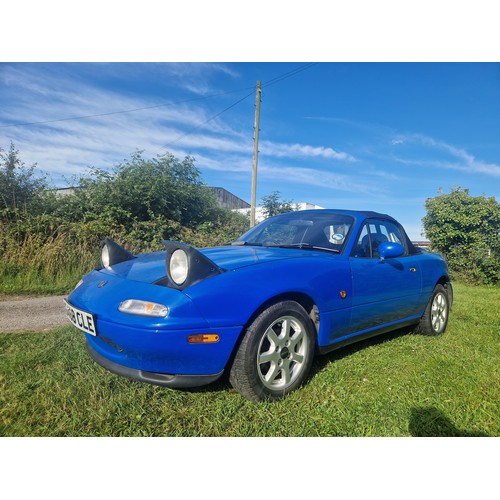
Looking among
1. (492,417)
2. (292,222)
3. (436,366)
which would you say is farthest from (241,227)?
(492,417)

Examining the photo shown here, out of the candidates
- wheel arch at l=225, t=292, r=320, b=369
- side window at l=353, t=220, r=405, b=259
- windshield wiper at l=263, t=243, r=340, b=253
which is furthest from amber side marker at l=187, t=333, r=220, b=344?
side window at l=353, t=220, r=405, b=259

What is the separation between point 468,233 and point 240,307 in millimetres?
11894

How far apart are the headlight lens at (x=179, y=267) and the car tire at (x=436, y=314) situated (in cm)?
311

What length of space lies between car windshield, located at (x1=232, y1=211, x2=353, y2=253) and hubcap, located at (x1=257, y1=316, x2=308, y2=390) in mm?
905

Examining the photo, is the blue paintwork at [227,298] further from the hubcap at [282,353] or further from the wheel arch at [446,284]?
the wheel arch at [446,284]

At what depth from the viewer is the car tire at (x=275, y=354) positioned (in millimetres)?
1980

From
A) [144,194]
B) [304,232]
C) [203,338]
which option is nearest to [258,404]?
[203,338]

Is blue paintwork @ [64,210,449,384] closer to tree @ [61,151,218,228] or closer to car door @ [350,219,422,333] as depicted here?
car door @ [350,219,422,333]

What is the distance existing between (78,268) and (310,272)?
19.9 feet

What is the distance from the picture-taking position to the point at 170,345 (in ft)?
5.86

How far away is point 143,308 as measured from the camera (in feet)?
5.98

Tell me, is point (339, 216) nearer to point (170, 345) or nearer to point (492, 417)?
point (492, 417)

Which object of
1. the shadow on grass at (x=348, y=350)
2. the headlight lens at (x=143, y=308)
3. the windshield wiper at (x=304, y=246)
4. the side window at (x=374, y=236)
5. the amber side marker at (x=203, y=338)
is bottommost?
the shadow on grass at (x=348, y=350)

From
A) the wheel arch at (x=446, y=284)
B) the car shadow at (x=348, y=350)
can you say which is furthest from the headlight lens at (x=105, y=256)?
the wheel arch at (x=446, y=284)
